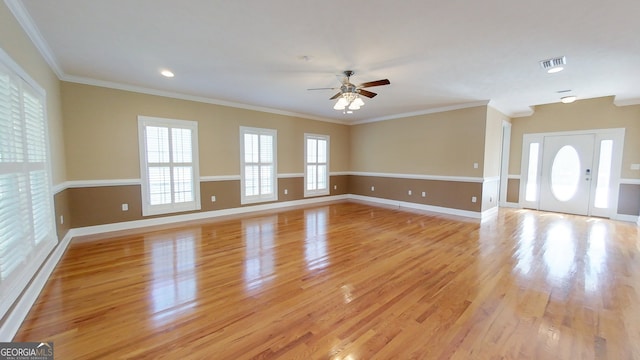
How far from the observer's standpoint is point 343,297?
245cm

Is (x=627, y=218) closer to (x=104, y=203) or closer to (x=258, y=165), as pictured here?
(x=258, y=165)

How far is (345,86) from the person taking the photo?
375 centimetres

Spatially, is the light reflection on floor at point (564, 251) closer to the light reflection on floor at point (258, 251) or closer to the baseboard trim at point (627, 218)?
the baseboard trim at point (627, 218)

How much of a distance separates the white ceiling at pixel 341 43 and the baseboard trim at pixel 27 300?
2.44 metres

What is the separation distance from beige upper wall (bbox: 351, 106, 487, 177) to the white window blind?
6.79 metres

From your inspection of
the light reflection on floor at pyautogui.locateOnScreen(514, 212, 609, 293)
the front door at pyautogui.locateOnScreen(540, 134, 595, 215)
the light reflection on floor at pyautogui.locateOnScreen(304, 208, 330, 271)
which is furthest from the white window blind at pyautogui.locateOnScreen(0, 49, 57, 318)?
the front door at pyautogui.locateOnScreen(540, 134, 595, 215)

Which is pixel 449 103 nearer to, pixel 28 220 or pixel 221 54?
pixel 221 54

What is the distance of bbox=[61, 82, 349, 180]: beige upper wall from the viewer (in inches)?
165

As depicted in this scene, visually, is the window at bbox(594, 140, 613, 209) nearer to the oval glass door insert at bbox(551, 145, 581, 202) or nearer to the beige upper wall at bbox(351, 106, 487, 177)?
the oval glass door insert at bbox(551, 145, 581, 202)

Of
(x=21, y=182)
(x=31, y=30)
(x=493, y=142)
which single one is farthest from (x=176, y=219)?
(x=493, y=142)

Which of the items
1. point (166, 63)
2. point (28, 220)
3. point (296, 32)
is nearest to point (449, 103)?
point (296, 32)

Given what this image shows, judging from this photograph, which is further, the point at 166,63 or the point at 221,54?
the point at 166,63

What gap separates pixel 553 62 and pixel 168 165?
632 centimetres

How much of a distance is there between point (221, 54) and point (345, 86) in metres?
1.69
